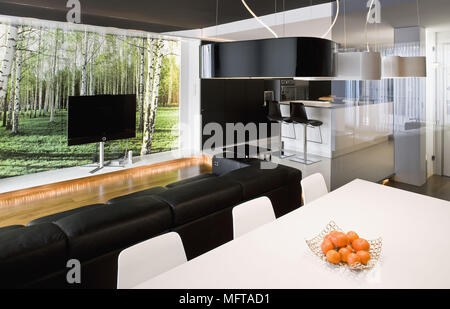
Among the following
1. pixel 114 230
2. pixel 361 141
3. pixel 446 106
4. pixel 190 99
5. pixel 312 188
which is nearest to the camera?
pixel 114 230

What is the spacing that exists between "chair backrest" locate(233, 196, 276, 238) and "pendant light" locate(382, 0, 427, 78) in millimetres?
1742

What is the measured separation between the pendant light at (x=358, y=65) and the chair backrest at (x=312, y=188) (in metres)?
0.86

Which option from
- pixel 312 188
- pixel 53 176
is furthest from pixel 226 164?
pixel 53 176

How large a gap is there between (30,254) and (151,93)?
5375mm

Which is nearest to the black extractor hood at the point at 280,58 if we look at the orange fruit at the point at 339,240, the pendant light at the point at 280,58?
the pendant light at the point at 280,58

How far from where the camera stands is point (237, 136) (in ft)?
27.0

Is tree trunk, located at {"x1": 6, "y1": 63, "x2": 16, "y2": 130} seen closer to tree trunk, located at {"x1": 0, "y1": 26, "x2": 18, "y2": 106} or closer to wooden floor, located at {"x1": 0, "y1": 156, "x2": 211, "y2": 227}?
tree trunk, located at {"x1": 0, "y1": 26, "x2": 18, "y2": 106}

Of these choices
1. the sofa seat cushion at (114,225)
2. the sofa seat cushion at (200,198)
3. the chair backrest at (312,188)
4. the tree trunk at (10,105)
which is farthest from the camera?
the tree trunk at (10,105)

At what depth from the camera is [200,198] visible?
2391mm

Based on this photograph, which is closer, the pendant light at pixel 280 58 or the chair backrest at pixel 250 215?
the pendant light at pixel 280 58

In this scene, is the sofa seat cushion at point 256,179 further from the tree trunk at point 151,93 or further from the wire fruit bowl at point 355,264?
the tree trunk at point 151,93

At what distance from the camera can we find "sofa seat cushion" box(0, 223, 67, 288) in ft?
5.13

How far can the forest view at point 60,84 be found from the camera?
4.97 m

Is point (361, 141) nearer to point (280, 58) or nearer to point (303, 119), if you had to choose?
point (303, 119)
